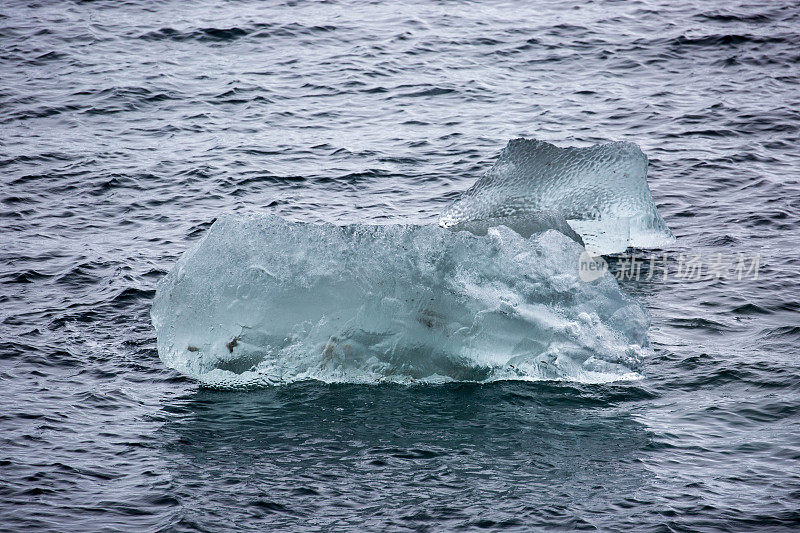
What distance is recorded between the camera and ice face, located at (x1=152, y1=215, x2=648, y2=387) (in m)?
10.8

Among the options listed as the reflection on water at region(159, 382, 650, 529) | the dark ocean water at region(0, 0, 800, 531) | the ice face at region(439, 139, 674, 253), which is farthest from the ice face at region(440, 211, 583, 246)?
the reflection on water at region(159, 382, 650, 529)

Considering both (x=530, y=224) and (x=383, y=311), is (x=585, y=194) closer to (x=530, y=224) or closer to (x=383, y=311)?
(x=530, y=224)

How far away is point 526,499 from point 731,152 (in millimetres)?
10750

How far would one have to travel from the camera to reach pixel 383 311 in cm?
1095

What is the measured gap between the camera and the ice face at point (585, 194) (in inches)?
543

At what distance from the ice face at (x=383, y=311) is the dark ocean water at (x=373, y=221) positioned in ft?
1.07

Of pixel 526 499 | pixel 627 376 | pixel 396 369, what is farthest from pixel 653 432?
pixel 396 369

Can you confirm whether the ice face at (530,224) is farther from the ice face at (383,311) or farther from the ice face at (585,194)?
the ice face at (383,311)

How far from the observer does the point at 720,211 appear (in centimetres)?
1512

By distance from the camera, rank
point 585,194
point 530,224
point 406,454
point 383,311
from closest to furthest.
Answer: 1. point 406,454
2. point 383,311
3. point 530,224
4. point 585,194

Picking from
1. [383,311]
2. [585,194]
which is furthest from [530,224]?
[383,311]

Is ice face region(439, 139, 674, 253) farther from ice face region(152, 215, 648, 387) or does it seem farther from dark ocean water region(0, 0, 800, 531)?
ice face region(152, 215, 648, 387)

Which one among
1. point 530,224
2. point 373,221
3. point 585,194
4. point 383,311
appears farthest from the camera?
point 373,221

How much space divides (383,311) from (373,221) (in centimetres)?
416
